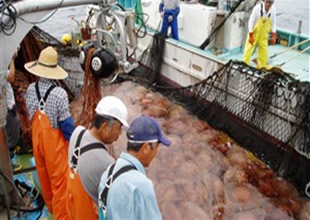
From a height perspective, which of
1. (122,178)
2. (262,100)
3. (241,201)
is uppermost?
(122,178)

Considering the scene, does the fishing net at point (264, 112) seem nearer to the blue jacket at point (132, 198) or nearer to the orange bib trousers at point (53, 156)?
the orange bib trousers at point (53, 156)

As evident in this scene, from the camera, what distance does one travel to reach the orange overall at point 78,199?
261cm

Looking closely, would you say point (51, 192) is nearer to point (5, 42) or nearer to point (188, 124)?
point (5, 42)

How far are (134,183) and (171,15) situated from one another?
6.46 metres

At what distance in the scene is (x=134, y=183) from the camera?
192 cm

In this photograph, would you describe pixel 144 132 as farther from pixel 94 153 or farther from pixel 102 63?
pixel 102 63

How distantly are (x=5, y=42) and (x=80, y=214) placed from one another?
5.56 ft

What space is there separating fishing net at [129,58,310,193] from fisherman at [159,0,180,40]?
2.06 meters

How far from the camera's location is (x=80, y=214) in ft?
8.75

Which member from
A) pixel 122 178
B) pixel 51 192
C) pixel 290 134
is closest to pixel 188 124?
pixel 290 134

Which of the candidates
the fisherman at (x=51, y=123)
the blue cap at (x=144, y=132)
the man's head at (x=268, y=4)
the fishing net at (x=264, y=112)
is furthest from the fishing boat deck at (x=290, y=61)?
the blue cap at (x=144, y=132)

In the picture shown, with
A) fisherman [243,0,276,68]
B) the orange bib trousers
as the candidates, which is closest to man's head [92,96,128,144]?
the orange bib trousers

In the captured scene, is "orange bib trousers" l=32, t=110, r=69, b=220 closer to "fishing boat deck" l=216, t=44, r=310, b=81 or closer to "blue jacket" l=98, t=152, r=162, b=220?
"blue jacket" l=98, t=152, r=162, b=220

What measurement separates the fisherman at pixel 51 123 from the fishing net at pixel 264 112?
3.06 meters
